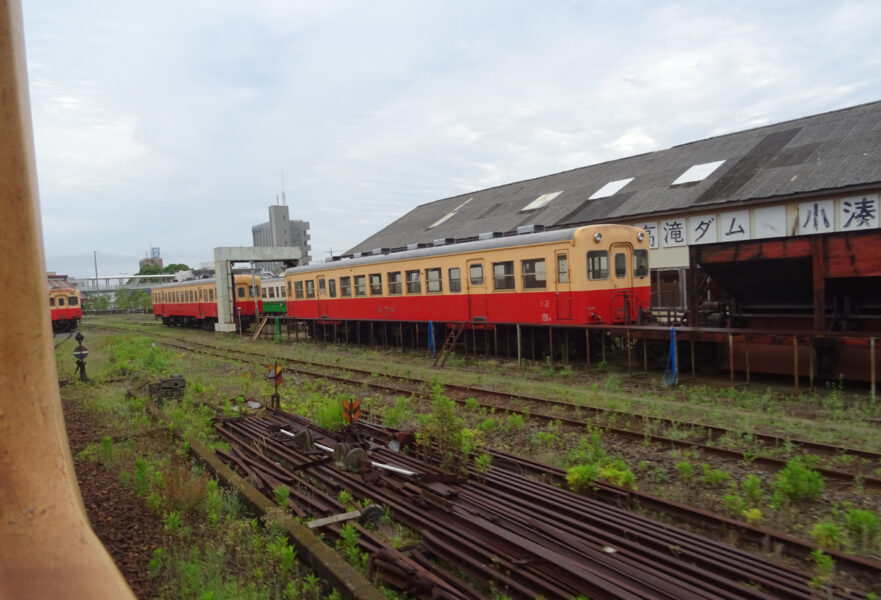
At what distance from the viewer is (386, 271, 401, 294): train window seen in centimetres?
1878

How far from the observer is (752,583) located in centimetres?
394

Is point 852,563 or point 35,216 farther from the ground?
point 35,216

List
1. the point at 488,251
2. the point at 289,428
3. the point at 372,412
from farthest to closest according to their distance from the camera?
the point at 488,251
the point at 372,412
the point at 289,428

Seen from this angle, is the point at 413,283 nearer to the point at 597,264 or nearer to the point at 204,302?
the point at 597,264

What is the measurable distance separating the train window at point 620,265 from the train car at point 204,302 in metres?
19.9

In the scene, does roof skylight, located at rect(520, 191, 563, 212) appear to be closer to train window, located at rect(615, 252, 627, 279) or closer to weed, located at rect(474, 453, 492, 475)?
train window, located at rect(615, 252, 627, 279)

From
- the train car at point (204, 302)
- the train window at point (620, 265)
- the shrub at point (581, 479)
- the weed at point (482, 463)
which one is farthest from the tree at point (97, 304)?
the shrub at point (581, 479)

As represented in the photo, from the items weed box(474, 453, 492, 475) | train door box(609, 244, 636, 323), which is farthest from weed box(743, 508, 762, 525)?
train door box(609, 244, 636, 323)

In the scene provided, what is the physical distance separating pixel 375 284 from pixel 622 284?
8823mm

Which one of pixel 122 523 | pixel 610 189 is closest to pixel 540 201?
pixel 610 189

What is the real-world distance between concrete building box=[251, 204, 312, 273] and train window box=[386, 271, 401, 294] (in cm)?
3554

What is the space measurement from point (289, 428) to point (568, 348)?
7887mm

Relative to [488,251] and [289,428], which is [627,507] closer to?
[289,428]

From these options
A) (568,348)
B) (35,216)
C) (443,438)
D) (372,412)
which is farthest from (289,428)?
(568,348)
